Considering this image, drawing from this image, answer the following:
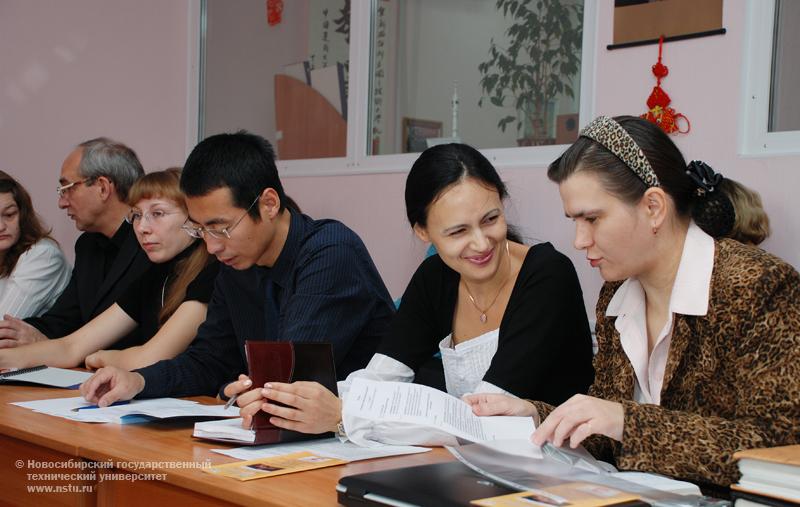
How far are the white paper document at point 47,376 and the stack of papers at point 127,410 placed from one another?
0.87ft

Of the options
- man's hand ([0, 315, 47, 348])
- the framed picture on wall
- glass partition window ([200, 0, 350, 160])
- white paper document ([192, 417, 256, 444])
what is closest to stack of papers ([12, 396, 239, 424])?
white paper document ([192, 417, 256, 444])

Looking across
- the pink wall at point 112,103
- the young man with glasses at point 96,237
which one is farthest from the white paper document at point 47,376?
the pink wall at point 112,103

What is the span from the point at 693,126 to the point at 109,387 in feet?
6.14

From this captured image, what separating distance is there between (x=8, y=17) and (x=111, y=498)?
440 centimetres

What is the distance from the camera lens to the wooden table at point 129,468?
1307 millimetres

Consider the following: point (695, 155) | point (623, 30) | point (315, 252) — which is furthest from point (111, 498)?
point (623, 30)

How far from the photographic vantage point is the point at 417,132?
376 cm

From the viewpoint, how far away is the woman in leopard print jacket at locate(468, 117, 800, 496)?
1371mm

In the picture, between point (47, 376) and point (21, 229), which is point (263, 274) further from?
point (21, 229)

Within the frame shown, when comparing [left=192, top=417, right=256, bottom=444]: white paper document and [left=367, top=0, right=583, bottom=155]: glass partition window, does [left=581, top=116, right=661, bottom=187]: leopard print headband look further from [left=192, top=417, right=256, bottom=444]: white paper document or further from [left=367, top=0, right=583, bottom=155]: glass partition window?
[left=367, top=0, right=583, bottom=155]: glass partition window

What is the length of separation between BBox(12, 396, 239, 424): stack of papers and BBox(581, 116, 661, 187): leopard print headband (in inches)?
37.1

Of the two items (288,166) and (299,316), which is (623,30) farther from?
(288,166)

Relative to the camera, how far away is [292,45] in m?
4.34

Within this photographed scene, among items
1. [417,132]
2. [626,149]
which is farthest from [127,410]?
[417,132]
